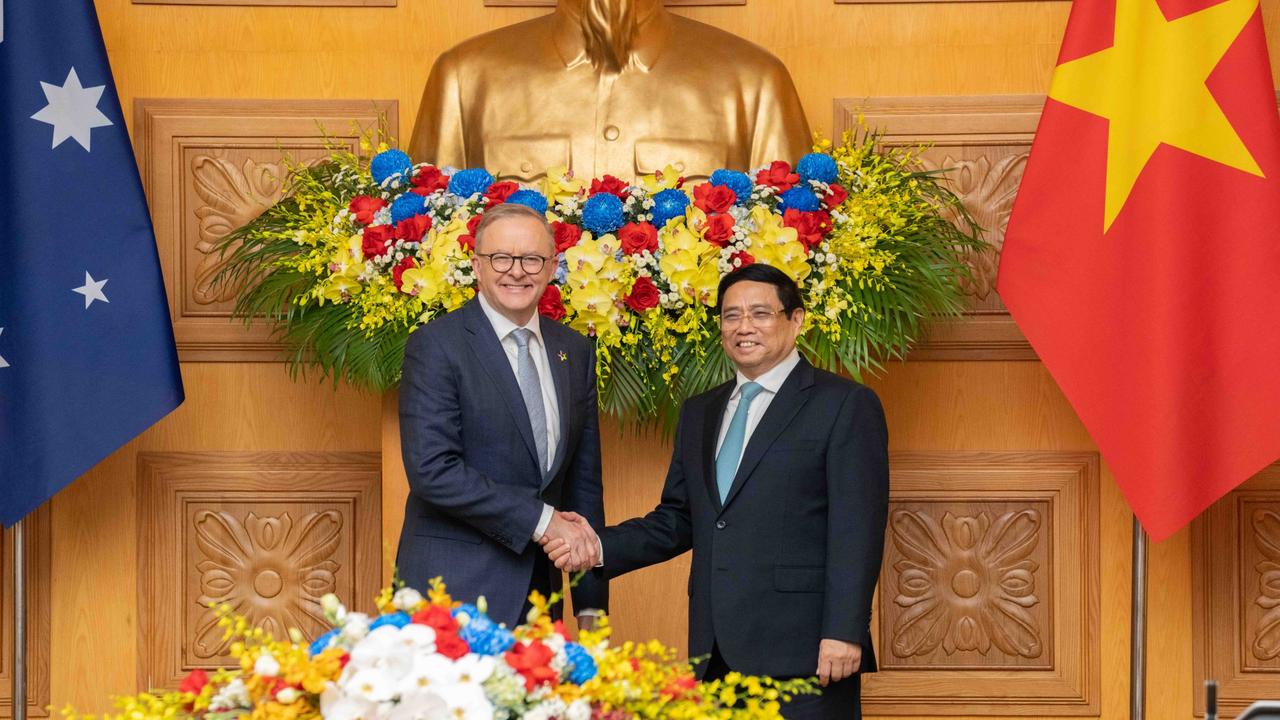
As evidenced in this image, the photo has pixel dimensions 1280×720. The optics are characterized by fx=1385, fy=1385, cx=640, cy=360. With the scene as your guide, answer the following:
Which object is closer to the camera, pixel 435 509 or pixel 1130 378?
pixel 435 509

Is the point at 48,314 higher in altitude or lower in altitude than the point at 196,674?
higher

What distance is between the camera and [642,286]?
304 cm

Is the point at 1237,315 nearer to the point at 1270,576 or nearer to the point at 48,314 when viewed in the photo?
the point at 1270,576

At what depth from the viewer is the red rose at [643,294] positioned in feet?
9.99

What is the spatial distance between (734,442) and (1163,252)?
4.25 ft

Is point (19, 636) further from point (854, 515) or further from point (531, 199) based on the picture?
point (854, 515)

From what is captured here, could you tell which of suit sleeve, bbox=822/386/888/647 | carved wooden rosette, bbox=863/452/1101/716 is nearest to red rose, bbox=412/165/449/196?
suit sleeve, bbox=822/386/888/647

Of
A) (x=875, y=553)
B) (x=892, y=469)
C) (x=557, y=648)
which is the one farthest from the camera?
(x=892, y=469)

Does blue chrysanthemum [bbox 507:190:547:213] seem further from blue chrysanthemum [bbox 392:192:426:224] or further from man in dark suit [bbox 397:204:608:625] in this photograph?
man in dark suit [bbox 397:204:608:625]

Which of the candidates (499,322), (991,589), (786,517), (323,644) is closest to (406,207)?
(499,322)

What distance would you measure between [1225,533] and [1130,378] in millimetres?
987

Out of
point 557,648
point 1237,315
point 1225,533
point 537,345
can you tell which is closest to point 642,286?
point 537,345

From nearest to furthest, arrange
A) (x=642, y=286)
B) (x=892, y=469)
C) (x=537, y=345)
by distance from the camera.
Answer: (x=537, y=345)
(x=642, y=286)
(x=892, y=469)

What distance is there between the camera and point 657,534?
2.64 metres
